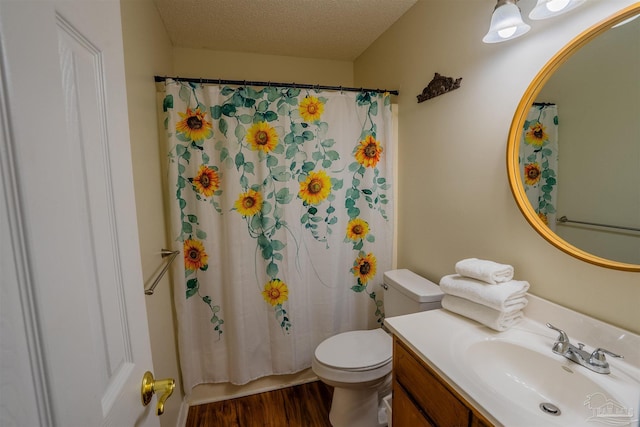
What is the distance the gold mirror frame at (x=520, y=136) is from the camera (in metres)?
0.85

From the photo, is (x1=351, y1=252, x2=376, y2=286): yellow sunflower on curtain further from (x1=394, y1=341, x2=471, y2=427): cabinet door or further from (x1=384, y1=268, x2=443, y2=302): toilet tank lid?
(x1=394, y1=341, x2=471, y2=427): cabinet door

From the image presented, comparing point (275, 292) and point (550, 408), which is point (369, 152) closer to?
point (275, 292)

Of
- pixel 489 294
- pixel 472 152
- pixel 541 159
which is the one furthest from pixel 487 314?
pixel 472 152

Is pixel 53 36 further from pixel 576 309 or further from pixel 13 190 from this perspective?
pixel 576 309

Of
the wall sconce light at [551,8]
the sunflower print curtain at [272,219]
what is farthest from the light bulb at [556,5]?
the sunflower print curtain at [272,219]

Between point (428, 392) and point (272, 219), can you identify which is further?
point (272, 219)

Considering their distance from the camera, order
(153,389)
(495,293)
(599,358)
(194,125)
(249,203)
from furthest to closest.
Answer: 1. (249,203)
2. (194,125)
3. (495,293)
4. (599,358)
5. (153,389)

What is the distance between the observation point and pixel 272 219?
1.76 metres

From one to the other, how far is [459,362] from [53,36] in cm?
121

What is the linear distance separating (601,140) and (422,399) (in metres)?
1.05

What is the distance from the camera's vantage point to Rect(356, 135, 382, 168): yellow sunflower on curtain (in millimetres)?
1877

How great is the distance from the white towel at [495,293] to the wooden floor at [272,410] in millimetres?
1197

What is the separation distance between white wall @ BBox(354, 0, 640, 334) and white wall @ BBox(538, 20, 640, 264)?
0.08m

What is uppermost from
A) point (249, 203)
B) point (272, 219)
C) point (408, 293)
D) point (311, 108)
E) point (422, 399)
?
point (311, 108)
